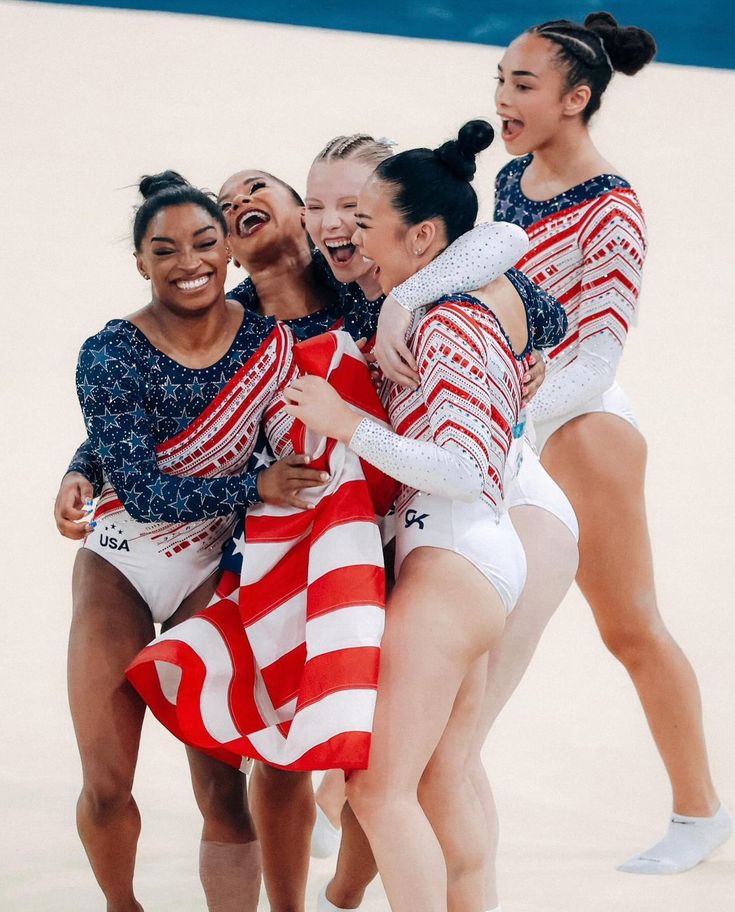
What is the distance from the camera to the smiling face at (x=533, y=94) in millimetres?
3232

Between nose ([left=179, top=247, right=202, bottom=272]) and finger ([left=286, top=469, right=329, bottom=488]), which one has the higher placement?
nose ([left=179, top=247, right=202, bottom=272])

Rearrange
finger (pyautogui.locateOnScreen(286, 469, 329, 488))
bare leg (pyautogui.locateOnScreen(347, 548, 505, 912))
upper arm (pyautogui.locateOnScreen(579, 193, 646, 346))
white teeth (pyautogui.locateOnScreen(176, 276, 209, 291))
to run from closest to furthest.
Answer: bare leg (pyautogui.locateOnScreen(347, 548, 505, 912)) → finger (pyautogui.locateOnScreen(286, 469, 329, 488)) → white teeth (pyautogui.locateOnScreen(176, 276, 209, 291)) → upper arm (pyautogui.locateOnScreen(579, 193, 646, 346))

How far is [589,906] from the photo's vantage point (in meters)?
3.41

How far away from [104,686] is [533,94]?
1.62 meters

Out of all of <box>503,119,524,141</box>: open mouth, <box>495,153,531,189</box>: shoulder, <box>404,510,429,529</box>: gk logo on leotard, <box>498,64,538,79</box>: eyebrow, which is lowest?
<box>404,510,429,529</box>: gk logo on leotard

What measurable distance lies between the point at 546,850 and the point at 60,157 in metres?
5.32

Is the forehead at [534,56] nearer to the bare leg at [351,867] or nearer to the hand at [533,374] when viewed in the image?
the hand at [533,374]

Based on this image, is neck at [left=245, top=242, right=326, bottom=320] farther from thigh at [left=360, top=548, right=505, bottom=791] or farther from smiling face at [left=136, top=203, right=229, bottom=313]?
thigh at [left=360, top=548, right=505, bottom=791]

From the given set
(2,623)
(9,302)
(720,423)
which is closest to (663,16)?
(720,423)

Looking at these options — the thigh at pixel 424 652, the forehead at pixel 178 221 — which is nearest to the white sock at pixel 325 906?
the thigh at pixel 424 652

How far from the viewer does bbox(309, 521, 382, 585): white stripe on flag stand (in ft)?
8.00

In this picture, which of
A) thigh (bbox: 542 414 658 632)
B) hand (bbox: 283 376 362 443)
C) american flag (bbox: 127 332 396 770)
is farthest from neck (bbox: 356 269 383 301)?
thigh (bbox: 542 414 658 632)

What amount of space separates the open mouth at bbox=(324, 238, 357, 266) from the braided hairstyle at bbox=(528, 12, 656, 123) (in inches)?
28.6

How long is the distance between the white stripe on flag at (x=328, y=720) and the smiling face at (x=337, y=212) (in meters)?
0.96
